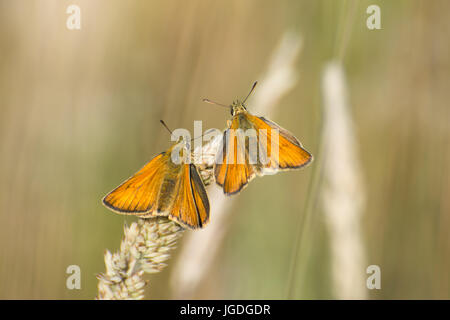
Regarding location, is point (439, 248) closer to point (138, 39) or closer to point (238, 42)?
point (238, 42)

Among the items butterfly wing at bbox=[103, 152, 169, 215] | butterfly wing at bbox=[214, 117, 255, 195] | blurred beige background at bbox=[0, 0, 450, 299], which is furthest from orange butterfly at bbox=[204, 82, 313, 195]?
blurred beige background at bbox=[0, 0, 450, 299]

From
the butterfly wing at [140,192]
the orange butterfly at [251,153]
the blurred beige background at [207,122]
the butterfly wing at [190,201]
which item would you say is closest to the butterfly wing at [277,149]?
the orange butterfly at [251,153]

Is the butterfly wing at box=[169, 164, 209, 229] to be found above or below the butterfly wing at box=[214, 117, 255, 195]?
below

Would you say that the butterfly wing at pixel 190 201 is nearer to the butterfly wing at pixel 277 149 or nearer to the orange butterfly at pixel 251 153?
the orange butterfly at pixel 251 153

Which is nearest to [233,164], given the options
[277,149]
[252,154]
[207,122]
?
[252,154]

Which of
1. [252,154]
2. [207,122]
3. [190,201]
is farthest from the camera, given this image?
[207,122]

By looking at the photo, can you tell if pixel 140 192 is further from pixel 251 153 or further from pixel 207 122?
pixel 207 122

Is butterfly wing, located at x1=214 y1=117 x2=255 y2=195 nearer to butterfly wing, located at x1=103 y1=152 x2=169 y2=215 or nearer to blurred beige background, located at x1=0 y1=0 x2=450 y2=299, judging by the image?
butterfly wing, located at x1=103 y1=152 x2=169 y2=215
